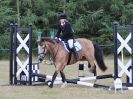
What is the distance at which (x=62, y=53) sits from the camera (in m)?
13.2

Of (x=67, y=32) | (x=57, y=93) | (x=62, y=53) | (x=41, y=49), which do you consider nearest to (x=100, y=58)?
(x=62, y=53)

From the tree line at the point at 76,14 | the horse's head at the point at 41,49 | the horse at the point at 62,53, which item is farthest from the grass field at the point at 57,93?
the tree line at the point at 76,14

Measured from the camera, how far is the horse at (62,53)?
12.9m

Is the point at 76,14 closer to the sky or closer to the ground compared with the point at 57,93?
closer to the ground

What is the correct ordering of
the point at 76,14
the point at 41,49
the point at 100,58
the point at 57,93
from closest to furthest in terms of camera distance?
1. the point at 57,93
2. the point at 41,49
3. the point at 100,58
4. the point at 76,14

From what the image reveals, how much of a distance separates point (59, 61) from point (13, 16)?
2279 centimetres

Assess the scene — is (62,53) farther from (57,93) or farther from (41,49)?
Answer: (57,93)

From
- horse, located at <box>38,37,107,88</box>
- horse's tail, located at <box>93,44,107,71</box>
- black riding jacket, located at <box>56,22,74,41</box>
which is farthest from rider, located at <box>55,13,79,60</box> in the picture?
horse's tail, located at <box>93,44,107,71</box>

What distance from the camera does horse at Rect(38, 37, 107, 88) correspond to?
12.9m

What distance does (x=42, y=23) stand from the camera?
36.7 meters

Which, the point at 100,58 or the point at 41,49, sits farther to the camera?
the point at 100,58

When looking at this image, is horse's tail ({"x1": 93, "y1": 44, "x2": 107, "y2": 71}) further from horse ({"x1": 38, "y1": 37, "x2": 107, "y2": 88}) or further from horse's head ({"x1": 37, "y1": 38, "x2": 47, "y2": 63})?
horse's head ({"x1": 37, "y1": 38, "x2": 47, "y2": 63})

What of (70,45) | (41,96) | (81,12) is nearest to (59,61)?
(70,45)

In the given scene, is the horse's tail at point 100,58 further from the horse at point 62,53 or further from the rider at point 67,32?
the rider at point 67,32
